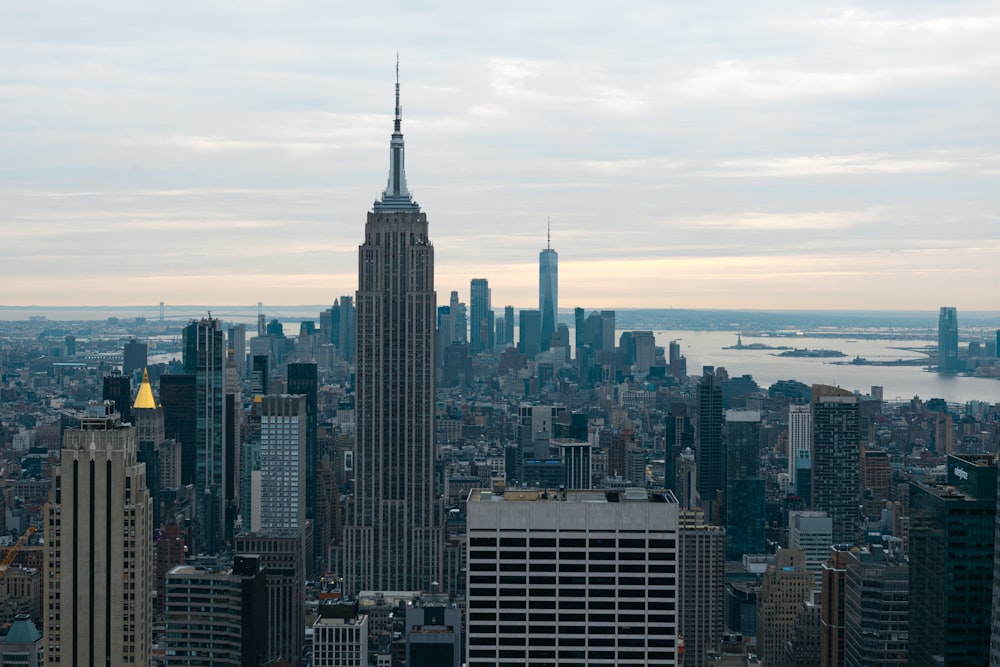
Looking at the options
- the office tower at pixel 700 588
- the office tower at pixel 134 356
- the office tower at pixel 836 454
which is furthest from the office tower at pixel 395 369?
the office tower at pixel 836 454

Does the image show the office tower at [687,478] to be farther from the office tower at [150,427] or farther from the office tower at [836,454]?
the office tower at [150,427]

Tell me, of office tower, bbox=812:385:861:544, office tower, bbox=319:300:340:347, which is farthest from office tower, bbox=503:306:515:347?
office tower, bbox=812:385:861:544

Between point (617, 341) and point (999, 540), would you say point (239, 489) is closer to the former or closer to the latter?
point (999, 540)

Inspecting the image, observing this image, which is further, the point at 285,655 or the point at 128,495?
the point at 285,655

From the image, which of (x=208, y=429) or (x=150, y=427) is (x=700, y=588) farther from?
(x=208, y=429)

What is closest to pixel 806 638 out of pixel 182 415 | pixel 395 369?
pixel 395 369

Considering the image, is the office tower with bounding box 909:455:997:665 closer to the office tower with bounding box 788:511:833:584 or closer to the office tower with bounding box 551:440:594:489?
the office tower with bounding box 788:511:833:584

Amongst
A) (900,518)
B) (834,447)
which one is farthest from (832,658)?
(834,447)
